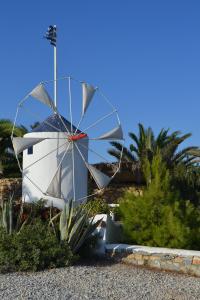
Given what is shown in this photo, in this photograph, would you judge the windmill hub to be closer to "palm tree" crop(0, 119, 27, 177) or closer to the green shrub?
the green shrub

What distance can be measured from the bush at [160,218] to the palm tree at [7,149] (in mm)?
13686

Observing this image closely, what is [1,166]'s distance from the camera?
24891mm

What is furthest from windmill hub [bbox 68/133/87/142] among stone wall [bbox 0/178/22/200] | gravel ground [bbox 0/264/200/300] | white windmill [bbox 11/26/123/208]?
stone wall [bbox 0/178/22/200]

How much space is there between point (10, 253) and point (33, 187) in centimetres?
507

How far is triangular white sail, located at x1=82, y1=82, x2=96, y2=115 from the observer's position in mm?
14000

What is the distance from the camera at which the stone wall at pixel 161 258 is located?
32.3 feet

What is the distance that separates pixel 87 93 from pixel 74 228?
494 cm

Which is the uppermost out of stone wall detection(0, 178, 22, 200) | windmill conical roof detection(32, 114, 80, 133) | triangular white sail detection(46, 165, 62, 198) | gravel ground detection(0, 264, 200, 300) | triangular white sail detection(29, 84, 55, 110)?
triangular white sail detection(29, 84, 55, 110)

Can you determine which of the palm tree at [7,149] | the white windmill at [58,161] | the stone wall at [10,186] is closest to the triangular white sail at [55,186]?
the white windmill at [58,161]

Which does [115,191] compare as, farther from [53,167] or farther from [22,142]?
[22,142]

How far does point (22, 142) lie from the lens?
13617mm

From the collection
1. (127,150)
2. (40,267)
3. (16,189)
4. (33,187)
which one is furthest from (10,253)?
(127,150)

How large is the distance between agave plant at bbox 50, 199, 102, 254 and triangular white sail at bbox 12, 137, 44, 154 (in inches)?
131

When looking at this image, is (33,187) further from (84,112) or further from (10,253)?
(10,253)
